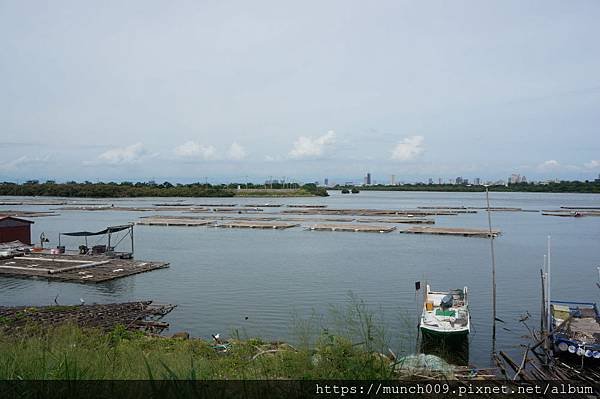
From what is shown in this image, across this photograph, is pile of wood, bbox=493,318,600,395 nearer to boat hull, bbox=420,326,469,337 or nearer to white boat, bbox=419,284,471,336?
boat hull, bbox=420,326,469,337

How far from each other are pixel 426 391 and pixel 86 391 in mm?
3067

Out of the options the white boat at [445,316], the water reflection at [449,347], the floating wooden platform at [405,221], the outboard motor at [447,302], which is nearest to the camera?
the water reflection at [449,347]

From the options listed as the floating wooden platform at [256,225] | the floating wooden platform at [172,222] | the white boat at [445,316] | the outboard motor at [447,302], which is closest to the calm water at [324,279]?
the white boat at [445,316]

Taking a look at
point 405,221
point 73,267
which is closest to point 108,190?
point 405,221

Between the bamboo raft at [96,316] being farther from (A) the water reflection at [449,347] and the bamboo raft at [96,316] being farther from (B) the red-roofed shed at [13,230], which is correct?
(B) the red-roofed shed at [13,230]

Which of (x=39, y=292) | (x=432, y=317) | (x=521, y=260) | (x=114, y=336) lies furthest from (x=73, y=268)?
(x=521, y=260)

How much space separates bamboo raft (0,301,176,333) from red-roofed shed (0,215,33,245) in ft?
42.3

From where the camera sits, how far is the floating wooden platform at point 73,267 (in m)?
17.9

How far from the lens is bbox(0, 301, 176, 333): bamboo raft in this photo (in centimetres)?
1071

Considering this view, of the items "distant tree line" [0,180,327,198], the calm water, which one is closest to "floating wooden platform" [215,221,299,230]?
the calm water

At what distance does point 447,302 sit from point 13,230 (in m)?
20.9

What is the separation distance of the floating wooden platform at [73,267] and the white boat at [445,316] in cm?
1149

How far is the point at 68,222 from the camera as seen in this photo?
42188 mm

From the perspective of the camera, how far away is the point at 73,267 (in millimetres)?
19094
